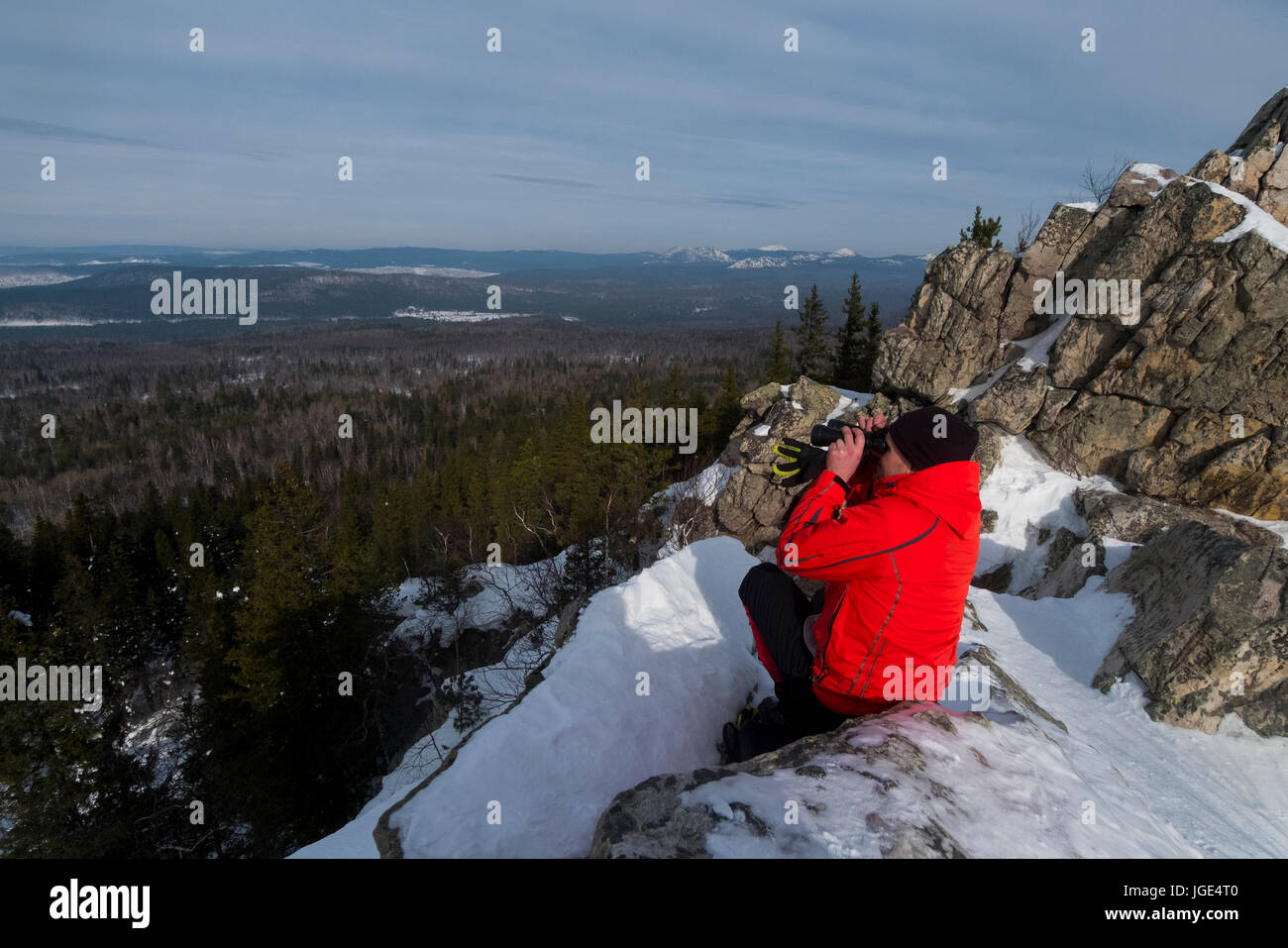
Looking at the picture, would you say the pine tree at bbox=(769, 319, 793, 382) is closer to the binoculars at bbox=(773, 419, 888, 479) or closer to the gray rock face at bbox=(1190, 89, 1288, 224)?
the gray rock face at bbox=(1190, 89, 1288, 224)

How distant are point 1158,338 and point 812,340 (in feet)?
64.4

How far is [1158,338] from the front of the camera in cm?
1697

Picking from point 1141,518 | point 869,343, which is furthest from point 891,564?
point 869,343

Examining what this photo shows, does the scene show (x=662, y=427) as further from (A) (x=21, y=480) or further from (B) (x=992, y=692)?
(A) (x=21, y=480)

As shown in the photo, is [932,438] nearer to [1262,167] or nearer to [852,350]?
[1262,167]

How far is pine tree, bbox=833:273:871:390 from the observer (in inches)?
1368

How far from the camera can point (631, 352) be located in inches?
6211

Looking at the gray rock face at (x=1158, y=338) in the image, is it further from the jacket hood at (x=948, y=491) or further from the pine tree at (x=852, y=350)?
the jacket hood at (x=948, y=491)

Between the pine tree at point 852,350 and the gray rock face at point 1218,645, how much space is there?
27.1 meters

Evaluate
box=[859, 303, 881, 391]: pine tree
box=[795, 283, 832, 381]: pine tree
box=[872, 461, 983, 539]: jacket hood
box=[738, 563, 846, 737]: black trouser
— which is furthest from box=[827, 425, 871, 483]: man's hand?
box=[859, 303, 881, 391]: pine tree

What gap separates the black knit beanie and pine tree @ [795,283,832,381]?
32.3m

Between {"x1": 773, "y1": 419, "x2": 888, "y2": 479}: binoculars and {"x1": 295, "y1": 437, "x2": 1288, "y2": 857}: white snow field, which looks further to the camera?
{"x1": 773, "y1": 419, "x2": 888, "y2": 479}: binoculars
